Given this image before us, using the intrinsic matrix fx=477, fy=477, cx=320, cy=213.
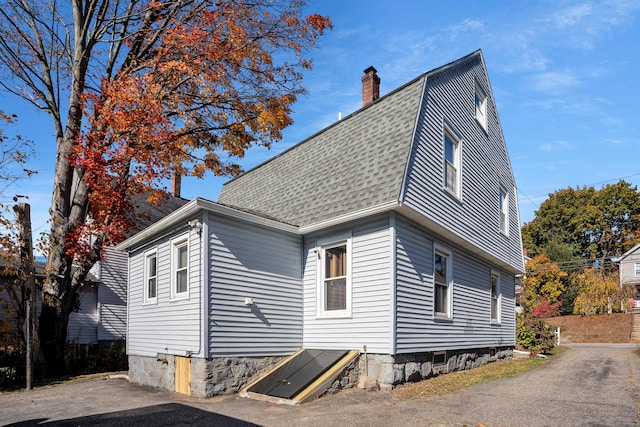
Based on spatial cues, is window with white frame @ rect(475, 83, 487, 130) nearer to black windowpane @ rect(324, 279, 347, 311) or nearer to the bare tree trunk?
black windowpane @ rect(324, 279, 347, 311)

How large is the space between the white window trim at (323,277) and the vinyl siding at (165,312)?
2908 mm

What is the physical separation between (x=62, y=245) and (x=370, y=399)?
10.6m

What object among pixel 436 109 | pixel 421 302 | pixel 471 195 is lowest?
pixel 421 302

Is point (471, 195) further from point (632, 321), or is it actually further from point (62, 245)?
point (632, 321)

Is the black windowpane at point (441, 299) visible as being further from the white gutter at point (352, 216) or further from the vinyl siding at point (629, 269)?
the vinyl siding at point (629, 269)

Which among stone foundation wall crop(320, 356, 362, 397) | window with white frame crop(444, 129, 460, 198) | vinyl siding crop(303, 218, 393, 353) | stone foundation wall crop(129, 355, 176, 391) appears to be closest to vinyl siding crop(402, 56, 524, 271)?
window with white frame crop(444, 129, 460, 198)

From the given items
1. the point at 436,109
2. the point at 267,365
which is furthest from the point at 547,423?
the point at 436,109

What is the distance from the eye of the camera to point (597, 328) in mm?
34312

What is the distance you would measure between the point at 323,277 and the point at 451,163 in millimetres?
4758

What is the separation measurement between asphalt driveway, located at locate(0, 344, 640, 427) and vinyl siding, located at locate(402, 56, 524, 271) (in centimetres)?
387

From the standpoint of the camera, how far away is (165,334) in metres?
11.1

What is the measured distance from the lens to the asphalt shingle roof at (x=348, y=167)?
34.3 ft

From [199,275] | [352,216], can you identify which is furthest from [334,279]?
[199,275]

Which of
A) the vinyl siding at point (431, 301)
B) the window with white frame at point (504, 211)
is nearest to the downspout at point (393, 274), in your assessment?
the vinyl siding at point (431, 301)
